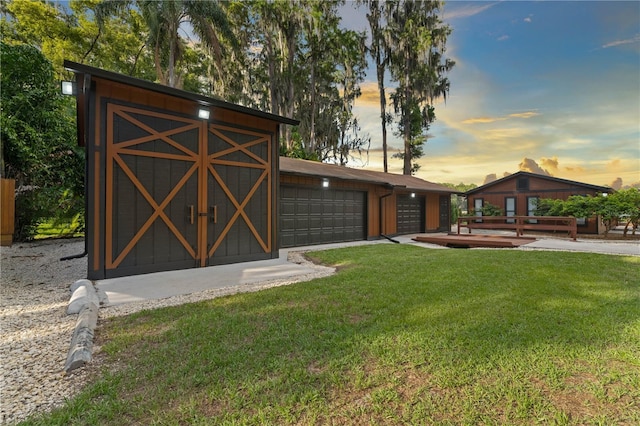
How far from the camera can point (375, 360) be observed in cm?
227

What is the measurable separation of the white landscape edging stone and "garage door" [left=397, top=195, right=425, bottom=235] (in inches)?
453

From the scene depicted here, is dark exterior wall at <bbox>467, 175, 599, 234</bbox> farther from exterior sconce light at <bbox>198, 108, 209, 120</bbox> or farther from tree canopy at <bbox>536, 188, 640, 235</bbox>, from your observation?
exterior sconce light at <bbox>198, 108, 209, 120</bbox>

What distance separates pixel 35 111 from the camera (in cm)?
896

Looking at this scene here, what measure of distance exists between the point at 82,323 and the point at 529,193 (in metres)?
19.9

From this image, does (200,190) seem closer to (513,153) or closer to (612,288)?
(612,288)

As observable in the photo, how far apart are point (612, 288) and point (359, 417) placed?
16.0 ft

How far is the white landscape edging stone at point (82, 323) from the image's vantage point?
7.50 feet

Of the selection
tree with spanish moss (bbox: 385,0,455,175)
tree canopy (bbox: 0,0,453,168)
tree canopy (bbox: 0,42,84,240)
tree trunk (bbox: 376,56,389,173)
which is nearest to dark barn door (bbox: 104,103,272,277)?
tree canopy (bbox: 0,42,84,240)

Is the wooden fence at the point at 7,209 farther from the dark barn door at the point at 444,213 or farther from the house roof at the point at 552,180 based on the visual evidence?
the house roof at the point at 552,180

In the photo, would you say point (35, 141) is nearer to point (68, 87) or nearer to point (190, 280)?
point (68, 87)

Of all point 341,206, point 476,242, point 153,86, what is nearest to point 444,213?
point 476,242

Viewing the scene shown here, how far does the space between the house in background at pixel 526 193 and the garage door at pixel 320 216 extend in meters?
10.7

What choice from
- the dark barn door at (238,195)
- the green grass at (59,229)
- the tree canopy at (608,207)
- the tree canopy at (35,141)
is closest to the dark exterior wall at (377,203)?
the dark barn door at (238,195)

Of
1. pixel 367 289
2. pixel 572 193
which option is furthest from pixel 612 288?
pixel 572 193
